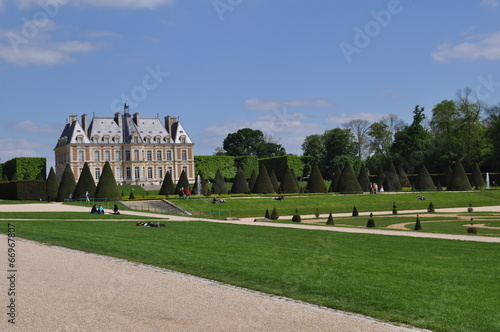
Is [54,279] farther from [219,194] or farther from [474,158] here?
[474,158]

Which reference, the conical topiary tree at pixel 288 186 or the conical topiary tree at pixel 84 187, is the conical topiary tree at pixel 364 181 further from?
the conical topiary tree at pixel 84 187

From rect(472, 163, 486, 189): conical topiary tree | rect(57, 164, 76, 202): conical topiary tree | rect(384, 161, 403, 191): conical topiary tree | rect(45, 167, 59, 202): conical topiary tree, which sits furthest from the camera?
rect(472, 163, 486, 189): conical topiary tree

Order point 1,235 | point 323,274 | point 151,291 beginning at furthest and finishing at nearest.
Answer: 1. point 1,235
2. point 323,274
3. point 151,291

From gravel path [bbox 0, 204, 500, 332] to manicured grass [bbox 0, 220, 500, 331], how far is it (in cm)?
55

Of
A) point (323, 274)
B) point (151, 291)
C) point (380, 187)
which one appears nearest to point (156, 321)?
point (151, 291)

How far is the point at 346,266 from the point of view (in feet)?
35.3

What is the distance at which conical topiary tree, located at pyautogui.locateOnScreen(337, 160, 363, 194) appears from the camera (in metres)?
49.8

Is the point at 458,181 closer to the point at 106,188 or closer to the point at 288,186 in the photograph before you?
the point at 288,186

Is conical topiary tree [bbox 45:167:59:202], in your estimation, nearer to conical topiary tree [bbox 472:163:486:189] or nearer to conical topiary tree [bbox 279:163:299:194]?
conical topiary tree [bbox 279:163:299:194]

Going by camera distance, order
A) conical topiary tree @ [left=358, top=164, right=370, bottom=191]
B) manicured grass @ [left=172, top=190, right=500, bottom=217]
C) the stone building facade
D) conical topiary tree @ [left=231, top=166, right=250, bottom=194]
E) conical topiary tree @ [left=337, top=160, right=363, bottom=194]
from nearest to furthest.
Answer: manicured grass @ [left=172, top=190, right=500, bottom=217] < conical topiary tree @ [left=337, top=160, right=363, bottom=194] < conical topiary tree @ [left=231, top=166, right=250, bottom=194] < conical topiary tree @ [left=358, top=164, right=370, bottom=191] < the stone building facade

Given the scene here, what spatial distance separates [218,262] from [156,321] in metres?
4.54

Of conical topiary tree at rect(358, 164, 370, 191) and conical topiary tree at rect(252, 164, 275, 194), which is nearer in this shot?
conical topiary tree at rect(252, 164, 275, 194)

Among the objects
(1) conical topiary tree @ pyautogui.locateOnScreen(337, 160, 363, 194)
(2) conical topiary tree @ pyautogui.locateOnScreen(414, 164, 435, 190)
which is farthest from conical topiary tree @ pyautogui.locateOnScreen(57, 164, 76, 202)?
(2) conical topiary tree @ pyautogui.locateOnScreen(414, 164, 435, 190)

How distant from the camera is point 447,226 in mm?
24406
